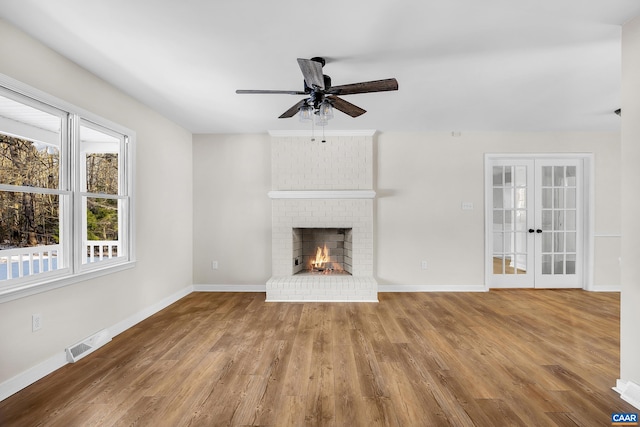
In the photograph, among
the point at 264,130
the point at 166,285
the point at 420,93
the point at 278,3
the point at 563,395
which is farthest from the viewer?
the point at 264,130

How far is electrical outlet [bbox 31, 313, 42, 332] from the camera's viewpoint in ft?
7.16

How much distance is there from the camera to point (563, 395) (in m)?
2.03

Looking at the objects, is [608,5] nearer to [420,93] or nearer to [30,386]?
[420,93]

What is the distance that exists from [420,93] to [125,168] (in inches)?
132

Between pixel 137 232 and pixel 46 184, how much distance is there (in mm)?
1161

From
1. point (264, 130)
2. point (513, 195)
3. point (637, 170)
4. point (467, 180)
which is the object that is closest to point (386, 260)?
point (467, 180)

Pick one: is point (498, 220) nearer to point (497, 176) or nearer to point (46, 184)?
point (497, 176)

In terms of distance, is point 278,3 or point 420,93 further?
point 420,93

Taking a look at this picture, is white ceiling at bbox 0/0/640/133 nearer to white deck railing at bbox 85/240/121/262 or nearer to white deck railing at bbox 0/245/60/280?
white deck railing at bbox 0/245/60/280

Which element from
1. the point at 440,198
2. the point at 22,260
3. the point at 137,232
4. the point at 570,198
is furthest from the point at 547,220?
the point at 22,260

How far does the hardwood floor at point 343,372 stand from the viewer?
6.01ft

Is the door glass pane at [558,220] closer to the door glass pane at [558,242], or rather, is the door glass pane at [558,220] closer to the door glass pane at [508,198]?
the door glass pane at [558,242]

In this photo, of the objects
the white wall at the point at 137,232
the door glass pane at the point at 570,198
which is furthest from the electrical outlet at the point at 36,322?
the door glass pane at the point at 570,198

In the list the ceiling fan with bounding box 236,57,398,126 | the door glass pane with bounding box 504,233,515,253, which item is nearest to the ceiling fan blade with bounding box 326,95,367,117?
the ceiling fan with bounding box 236,57,398,126
